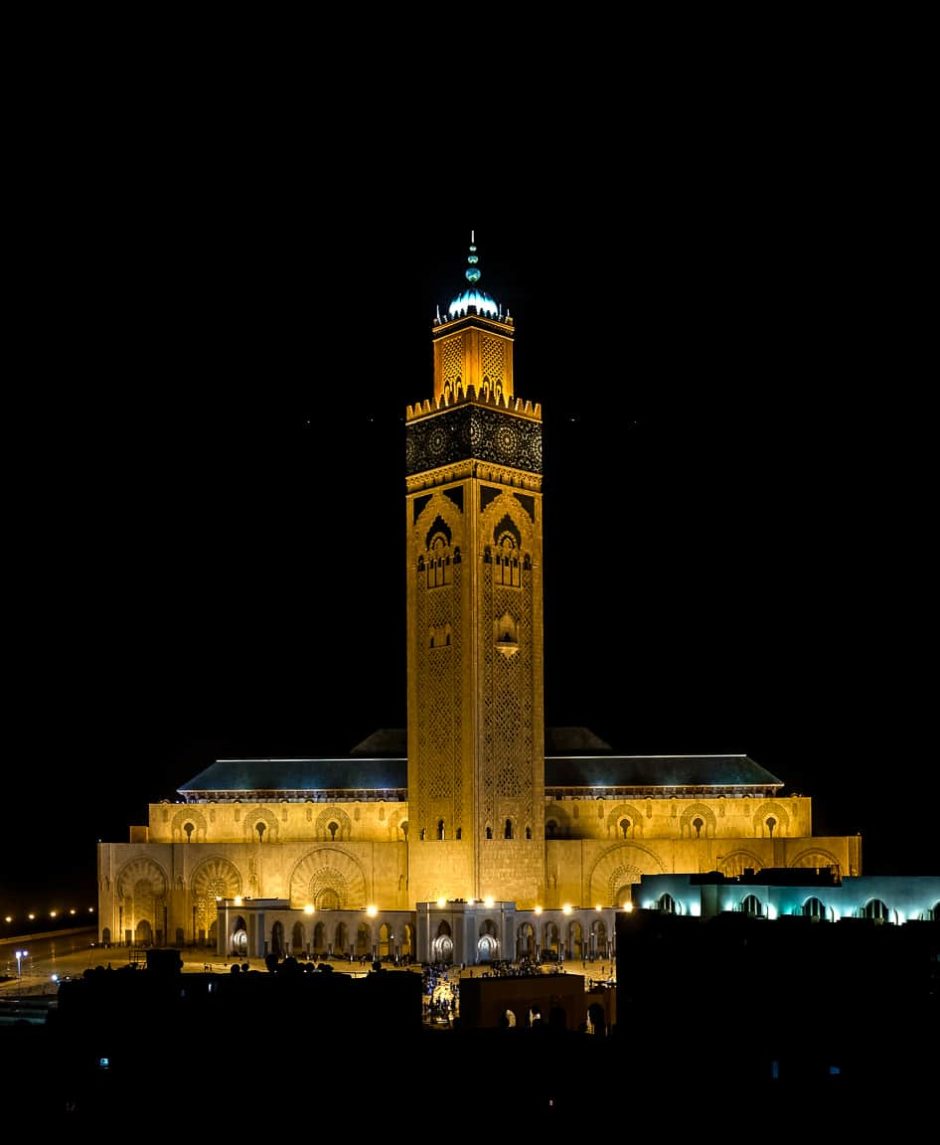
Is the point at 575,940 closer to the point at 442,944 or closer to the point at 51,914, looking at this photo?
the point at 442,944

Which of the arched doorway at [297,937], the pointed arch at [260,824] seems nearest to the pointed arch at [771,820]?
the pointed arch at [260,824]

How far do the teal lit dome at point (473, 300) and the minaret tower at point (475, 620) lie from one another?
0.11ft

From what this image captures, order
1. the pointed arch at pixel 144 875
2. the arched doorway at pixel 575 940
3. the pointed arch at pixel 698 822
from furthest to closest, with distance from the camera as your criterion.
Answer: the pointed arch at pixel 698 822 < the pointed arch at pixel 144 875 < the arched doorway at pixel 575 940

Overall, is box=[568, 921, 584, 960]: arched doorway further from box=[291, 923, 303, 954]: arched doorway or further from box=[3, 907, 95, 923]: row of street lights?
box=[3, 907, 95, 923]: row of street lights

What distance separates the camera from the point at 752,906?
27188mm

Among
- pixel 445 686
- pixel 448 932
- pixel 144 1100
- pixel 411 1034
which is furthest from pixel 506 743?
pixel 144 1100

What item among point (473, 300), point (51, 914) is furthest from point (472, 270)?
point (51, 914)

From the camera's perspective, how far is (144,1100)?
17.9 meters

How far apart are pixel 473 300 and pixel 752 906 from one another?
1590 cm

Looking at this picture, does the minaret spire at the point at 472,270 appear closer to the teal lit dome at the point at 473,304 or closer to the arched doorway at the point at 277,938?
the teal lit dome at the point at 473,304

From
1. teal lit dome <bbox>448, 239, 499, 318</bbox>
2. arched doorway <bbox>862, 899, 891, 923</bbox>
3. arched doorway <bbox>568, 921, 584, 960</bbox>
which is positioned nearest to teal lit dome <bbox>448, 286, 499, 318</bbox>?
teal lit dome <bbox>448, 239, 499, 318</bbox>

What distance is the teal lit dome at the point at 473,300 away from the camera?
37.1m

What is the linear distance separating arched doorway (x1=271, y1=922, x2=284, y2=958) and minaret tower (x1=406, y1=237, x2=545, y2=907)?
3076mm

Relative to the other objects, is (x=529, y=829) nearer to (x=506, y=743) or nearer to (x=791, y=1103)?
(x=506, y=743)
